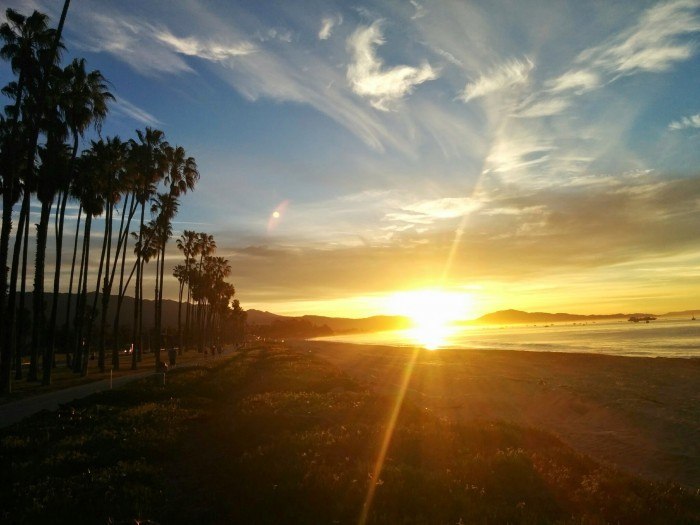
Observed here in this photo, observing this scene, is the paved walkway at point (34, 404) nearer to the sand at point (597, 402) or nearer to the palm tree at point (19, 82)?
the palm tree at point (19, 82)

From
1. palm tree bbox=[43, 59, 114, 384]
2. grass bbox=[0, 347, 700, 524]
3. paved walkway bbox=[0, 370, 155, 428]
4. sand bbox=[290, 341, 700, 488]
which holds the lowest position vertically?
sand bbox=[290, 341, 700, 488]

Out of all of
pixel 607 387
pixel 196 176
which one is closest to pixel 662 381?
pixel 607 387

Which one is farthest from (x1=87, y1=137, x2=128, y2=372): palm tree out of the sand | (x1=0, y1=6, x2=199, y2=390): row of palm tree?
the sand

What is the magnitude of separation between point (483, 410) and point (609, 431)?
18.8ft

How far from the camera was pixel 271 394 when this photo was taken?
67.8 ft

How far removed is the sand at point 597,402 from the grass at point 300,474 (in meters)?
3.75

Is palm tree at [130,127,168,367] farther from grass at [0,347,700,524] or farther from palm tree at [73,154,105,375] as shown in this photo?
grass at [0,347,700,524]

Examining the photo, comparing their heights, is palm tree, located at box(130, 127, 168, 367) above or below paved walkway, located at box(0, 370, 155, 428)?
above

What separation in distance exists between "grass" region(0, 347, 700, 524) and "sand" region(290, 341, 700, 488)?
3.75 metres

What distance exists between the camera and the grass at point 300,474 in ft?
24.5

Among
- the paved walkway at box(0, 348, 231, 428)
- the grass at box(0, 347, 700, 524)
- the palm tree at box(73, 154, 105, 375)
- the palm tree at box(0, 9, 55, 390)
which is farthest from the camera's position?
the palm tree at box(73, 154, 105, 375)

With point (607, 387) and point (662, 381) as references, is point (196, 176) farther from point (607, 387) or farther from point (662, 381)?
point (662, 381)

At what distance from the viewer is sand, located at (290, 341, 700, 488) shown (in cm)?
1523

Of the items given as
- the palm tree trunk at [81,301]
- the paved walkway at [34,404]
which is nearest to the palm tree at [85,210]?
the palm tree trunk at [81,301]
